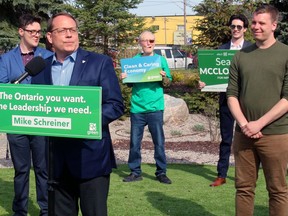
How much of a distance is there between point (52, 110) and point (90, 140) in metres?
0.39

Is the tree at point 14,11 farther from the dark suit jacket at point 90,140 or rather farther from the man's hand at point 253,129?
the dark suit jacket at point 90,140

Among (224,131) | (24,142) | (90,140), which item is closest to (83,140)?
(90,140)

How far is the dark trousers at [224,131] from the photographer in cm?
798

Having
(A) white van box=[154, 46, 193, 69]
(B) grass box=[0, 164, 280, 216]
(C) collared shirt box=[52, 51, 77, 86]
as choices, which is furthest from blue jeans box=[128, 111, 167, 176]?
(A) white van box=[154, 46, 193, 69]

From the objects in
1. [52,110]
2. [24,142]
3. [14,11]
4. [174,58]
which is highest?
[14,11]

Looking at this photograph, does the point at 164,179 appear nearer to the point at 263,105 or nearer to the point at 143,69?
the point at 143,69

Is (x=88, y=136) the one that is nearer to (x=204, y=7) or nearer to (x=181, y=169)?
(x=181, y=169)

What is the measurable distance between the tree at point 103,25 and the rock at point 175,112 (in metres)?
2.92

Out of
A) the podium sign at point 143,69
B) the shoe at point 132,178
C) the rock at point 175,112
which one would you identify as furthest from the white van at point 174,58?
the podium sign at point 143,69

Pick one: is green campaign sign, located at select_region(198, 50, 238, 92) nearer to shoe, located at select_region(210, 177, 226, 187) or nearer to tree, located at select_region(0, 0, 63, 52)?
shoe, located at select_region(210, 177, 226, 187)

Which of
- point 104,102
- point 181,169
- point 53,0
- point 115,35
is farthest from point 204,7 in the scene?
point 104,102

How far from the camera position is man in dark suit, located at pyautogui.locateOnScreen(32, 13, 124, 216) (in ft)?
14.3

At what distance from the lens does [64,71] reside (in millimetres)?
4500

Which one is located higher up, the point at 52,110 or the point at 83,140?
the point at 52,110
